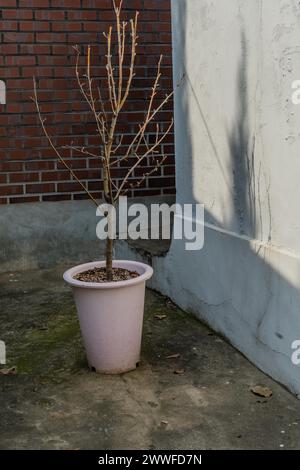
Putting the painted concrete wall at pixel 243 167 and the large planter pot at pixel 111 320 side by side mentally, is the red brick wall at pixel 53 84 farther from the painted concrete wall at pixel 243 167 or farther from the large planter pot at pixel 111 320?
the large planter pot at pixel 111 320

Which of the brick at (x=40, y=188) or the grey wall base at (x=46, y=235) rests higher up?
the brick at (x=40, y=188)

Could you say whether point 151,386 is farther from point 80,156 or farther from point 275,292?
point 80,156

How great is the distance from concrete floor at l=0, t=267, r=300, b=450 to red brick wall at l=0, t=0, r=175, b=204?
66.4 inches

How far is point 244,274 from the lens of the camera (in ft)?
11.8

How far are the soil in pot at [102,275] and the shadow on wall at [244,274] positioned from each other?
25.9 inches

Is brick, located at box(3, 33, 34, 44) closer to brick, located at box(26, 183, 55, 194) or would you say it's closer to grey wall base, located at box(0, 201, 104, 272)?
brick, located at box(26, 183, 55, 194)

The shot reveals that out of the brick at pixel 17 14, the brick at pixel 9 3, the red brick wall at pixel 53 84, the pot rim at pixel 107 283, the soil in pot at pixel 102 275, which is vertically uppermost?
the brick at pixel 9 3

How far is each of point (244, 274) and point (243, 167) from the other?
2.15 feet

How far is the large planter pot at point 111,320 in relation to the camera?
10.9 ft

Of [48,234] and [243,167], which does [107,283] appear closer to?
[243,167]

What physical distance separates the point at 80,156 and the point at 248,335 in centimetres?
274

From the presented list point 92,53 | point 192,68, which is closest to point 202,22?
point 192,68

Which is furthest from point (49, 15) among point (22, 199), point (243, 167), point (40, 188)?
point (243, 167)

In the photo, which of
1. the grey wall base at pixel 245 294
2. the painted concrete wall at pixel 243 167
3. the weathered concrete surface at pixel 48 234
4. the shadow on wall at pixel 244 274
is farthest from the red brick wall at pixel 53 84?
the grey wall base at pixel 245 294
